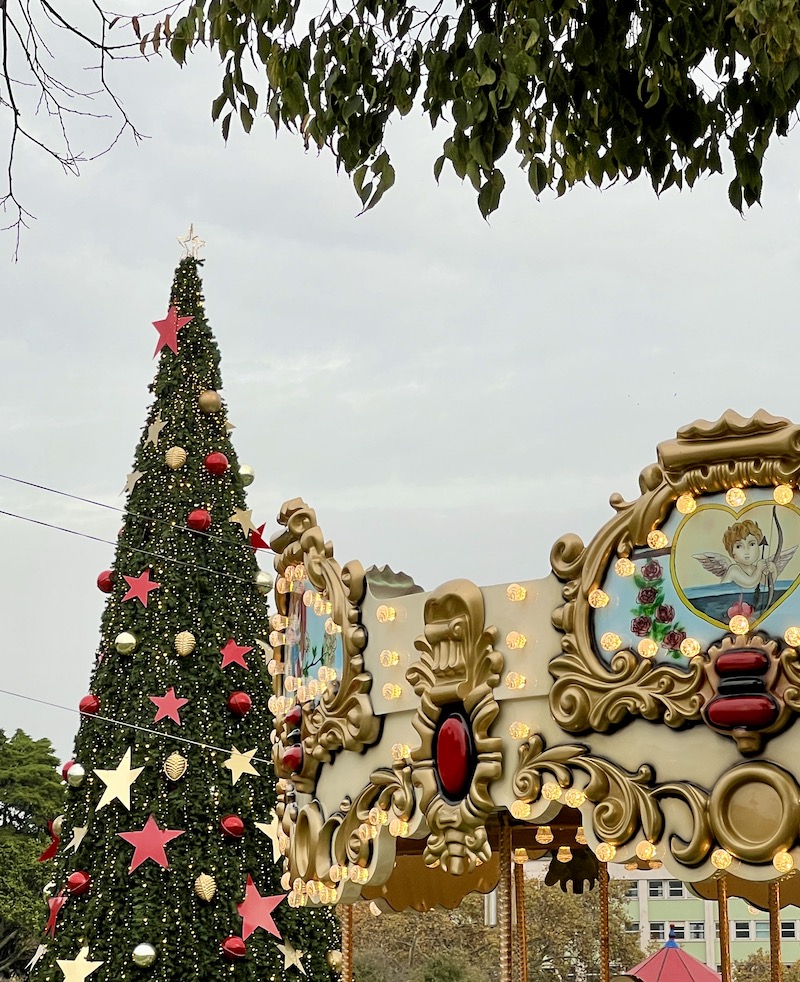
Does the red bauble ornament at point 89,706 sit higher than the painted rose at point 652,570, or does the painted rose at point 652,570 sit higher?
the red bauble ornament at point 89,706

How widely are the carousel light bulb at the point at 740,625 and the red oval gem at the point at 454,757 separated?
4.24 feet

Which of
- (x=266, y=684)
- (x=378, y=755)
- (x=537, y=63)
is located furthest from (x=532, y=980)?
(x=537, y=63)

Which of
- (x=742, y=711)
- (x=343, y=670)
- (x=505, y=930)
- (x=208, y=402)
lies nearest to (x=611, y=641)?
(x=742, y=711)

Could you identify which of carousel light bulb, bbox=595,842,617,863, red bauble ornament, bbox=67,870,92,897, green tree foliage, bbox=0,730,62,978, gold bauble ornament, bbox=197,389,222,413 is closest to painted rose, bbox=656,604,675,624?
carousel light bulb, bbox=595,842,617,863

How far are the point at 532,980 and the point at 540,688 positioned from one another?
20.5 m

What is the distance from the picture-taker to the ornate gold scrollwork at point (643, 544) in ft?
17.8

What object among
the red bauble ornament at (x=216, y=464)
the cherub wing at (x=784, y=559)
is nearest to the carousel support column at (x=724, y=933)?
the cherub wing at (x=784, y=559)

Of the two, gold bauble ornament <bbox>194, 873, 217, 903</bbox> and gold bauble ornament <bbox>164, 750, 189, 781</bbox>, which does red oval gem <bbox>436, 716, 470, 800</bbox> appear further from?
gold bauble ornament <bbox>164, 750, 189, 781</bbox>

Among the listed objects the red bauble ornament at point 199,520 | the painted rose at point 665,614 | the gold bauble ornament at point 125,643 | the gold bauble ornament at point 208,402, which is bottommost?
the painted rose at point 665,614

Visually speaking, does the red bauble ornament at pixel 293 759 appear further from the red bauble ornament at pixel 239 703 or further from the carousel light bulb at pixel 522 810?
the red bauble ornament at pixel 239 703

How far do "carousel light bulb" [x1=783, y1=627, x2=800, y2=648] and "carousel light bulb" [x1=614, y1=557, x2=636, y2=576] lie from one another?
2.20 ft

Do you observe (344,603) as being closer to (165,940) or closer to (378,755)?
(378,755)

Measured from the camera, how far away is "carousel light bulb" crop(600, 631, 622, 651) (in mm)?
5723

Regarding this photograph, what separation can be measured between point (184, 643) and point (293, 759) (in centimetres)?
399
